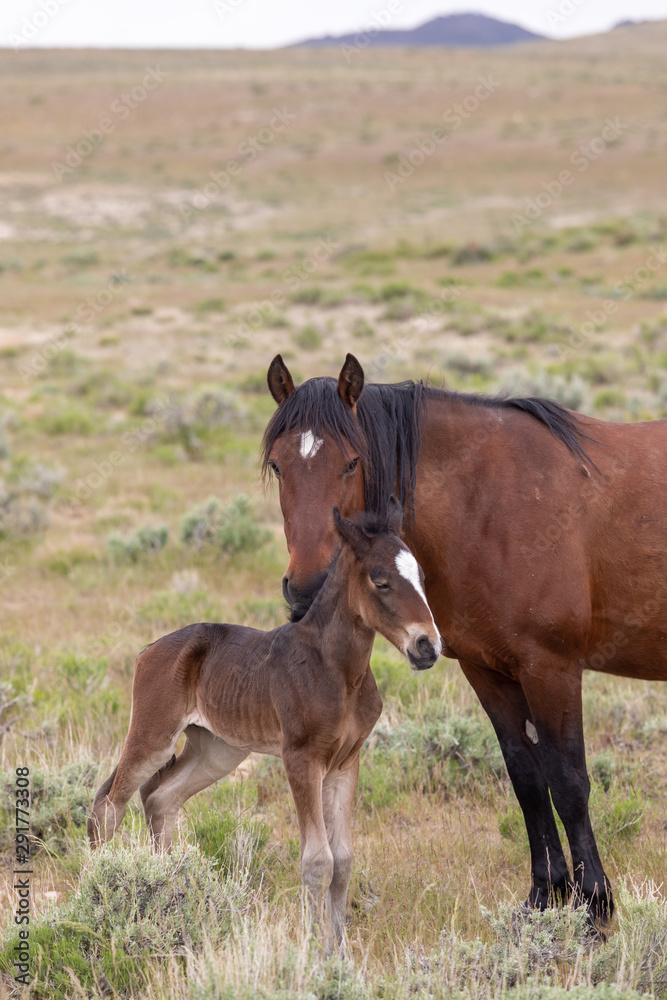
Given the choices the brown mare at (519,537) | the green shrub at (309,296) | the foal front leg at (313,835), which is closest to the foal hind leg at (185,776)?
the foal front leg at (313,835)

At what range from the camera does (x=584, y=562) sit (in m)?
4.16

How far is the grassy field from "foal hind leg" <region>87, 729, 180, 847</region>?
16cm

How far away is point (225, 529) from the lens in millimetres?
9539

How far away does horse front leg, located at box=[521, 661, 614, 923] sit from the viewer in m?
4.06

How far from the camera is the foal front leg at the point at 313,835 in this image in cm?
354

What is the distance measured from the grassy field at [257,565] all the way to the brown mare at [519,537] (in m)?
0.39

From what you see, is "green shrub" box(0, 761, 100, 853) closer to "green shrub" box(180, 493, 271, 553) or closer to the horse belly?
the horse belly

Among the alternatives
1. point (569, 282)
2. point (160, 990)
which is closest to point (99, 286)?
point (569, 282)

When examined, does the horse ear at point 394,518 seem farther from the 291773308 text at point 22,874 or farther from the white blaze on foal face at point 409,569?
the 291773308 text at point 22,874

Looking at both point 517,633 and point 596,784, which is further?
point 596,784

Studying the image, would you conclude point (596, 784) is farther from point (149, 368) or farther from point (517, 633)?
point (149, 368)

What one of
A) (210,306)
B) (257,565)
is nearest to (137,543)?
(257,565)

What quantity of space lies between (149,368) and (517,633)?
1590 centimetres

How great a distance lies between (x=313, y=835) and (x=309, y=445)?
60.6 inches
